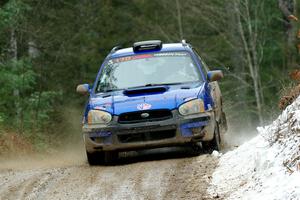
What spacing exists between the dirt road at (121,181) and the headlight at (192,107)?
649mm

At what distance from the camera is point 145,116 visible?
458 inches

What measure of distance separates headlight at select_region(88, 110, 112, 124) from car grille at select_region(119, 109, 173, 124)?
0.63ft

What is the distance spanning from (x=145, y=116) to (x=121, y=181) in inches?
69.7

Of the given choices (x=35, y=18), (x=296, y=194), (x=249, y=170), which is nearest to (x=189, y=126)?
(x=249, y=170)

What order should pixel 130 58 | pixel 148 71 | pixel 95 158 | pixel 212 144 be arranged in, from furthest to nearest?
pixel 130 58
pixel 148 71
pixel 95 158
pixel 212 144

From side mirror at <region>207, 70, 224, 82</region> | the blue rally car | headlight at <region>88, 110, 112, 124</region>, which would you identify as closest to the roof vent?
the blue rally car

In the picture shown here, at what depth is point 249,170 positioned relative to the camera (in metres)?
9.16

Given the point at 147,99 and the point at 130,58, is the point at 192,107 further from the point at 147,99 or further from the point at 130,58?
the point at 130,58

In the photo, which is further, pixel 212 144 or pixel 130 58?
pixel 130 58


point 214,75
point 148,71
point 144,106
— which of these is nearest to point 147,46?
point 148,71

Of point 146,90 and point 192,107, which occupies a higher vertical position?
point 146,90

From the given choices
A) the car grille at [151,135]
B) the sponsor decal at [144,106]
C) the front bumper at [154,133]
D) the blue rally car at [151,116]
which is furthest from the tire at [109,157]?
the sponsor decal at [144,106]

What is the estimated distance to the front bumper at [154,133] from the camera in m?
11.6

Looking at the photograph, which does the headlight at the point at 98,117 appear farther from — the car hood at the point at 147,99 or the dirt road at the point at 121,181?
the dirt road at the point at 121,181
